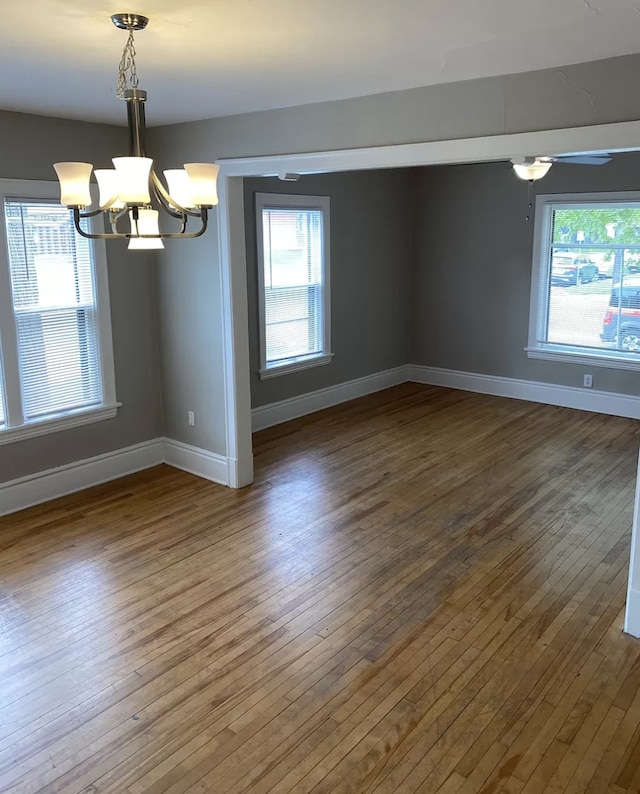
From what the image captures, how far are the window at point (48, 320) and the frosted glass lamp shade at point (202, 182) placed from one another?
7.64 ft

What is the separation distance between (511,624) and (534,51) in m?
2.51

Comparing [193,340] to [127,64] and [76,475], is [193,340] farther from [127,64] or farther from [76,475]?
[127,64]

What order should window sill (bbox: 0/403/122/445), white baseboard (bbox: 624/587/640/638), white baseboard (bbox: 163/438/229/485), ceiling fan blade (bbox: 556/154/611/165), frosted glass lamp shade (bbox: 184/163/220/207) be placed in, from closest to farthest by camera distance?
frosted glass lamp shade (bbox: 184/163/220/207), white baseboard (bbox: 624/587/640/638), ceiling fan blade (bbox: 556/154/611/165), window sill (bbox: 0/403/122/445), white baseboard (bbox: 163/438/229/485)

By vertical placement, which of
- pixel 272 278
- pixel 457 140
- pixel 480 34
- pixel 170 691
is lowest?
pixel 170 691

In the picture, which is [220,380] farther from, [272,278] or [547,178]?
[547,178]

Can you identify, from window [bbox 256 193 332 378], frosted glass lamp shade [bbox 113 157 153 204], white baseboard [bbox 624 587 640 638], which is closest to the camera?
frosted glass lamp shade [bbox 113 157 153 204]

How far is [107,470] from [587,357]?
462cm

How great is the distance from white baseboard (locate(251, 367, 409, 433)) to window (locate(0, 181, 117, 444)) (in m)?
1.76

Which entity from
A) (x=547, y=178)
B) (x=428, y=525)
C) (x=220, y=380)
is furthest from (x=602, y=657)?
(x=547, y=178)

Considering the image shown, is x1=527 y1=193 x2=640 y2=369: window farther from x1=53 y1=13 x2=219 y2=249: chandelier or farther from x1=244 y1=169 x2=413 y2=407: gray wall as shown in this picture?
x1=53 y1=13 x2=219 y2=249: chandelier

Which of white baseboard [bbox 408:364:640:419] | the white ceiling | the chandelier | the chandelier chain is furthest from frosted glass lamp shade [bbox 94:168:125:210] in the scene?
white baseboard [bbox 408:364:640:419]

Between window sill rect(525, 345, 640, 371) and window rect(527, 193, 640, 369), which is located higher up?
window rect(527, 193, 640, 369)

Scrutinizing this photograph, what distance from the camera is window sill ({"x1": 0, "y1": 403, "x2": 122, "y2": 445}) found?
439cm

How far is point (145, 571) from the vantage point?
3746 mm
